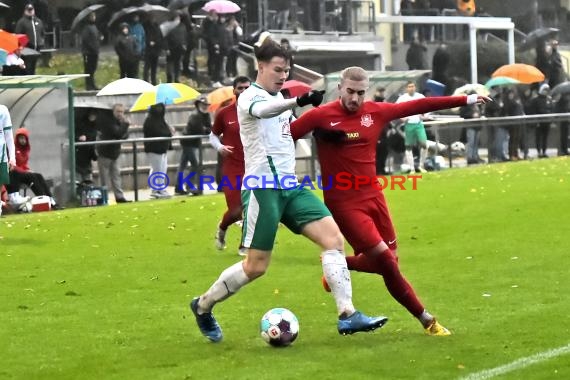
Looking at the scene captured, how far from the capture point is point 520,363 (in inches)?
344

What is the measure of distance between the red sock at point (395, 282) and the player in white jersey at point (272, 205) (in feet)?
1.24

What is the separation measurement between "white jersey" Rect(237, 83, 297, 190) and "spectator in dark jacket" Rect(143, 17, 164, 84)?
73.0 ft

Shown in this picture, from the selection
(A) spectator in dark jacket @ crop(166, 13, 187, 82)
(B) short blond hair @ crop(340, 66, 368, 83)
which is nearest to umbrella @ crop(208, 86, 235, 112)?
(A) spectator in dark jacket @ crop(166, 13, 187, 82)

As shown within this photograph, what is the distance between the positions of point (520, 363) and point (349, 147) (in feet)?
7.69

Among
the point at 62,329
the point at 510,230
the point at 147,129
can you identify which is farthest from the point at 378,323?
the point at 147,129

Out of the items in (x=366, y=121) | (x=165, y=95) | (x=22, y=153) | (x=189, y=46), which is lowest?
(x=22, y=153)

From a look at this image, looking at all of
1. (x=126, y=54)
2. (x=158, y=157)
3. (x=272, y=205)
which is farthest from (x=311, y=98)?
(x=126, y=54)

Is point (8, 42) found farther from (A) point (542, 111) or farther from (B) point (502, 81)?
(A) point (542, 111)

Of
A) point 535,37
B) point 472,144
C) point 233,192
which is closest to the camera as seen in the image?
point 233,192

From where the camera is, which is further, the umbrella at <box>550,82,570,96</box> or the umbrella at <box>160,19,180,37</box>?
the umbrella at <box>550,82,570,96</box>

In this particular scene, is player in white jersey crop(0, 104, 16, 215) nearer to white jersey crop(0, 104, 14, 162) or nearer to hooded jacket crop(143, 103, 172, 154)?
white jersey crop(0, 104, 14, 162)

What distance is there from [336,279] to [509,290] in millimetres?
2958

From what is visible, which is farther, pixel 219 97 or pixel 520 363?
pixel 219 97

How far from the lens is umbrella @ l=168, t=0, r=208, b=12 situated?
3466 cm
